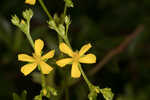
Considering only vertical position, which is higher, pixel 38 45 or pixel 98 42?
pixel 38 45

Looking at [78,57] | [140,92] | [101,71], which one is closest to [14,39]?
[101,71]

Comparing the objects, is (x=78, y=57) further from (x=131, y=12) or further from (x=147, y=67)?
(x=131, y=12)

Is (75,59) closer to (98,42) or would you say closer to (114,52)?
(114,52)

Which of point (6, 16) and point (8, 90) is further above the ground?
point (6, 16)

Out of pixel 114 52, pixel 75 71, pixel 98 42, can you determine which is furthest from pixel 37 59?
pixel 98 42

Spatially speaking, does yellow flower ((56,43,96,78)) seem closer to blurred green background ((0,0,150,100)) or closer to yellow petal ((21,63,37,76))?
yellow petal ((21,63,37,76))

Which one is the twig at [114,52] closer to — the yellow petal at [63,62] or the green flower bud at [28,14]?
the yellow petal at [63,62]

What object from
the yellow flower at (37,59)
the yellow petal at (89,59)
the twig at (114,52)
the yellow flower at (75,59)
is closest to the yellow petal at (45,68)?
the yellow flower at (37,59)

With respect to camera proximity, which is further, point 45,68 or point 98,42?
point 98,42

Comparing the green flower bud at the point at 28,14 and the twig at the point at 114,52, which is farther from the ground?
the green flower bud at the point at 28,14
